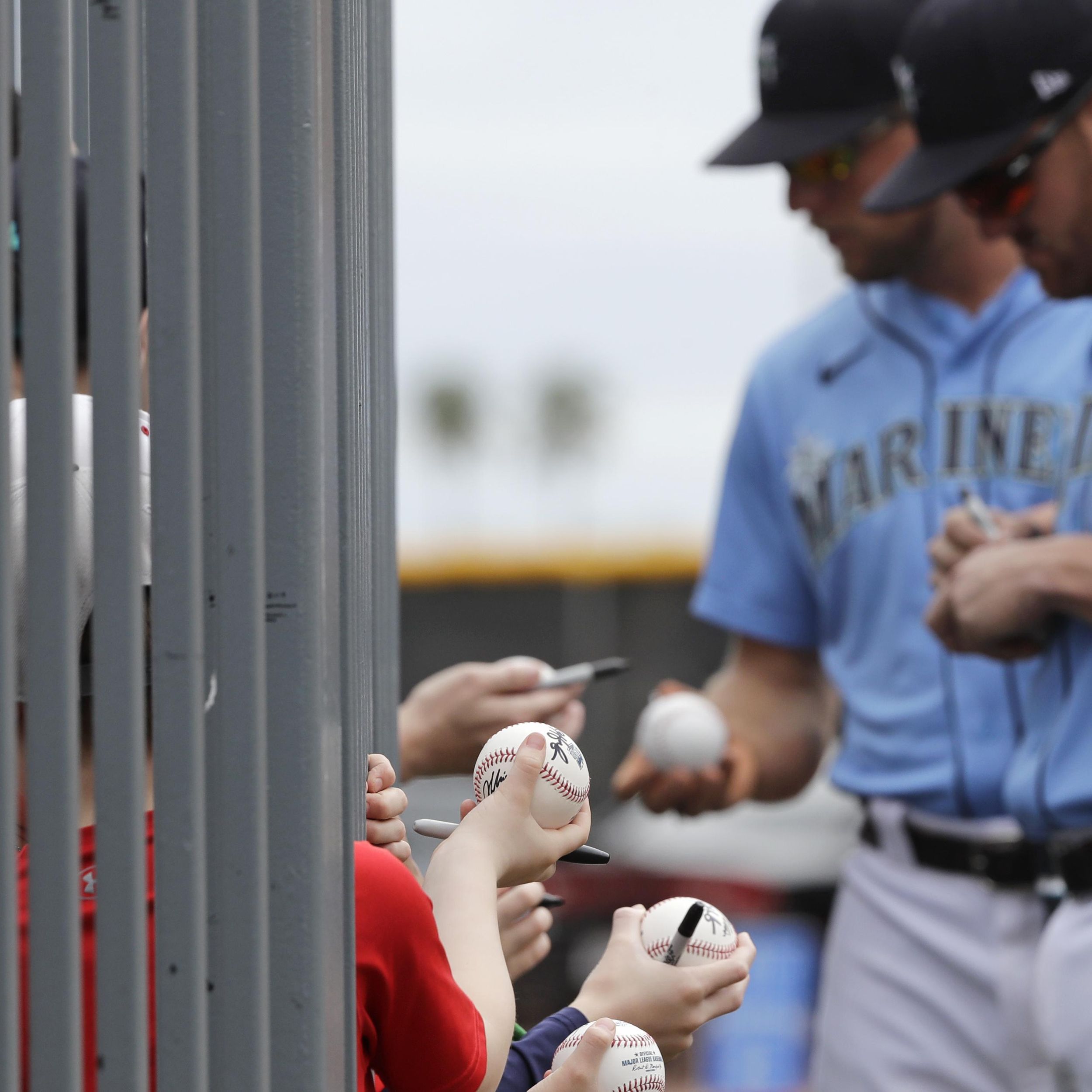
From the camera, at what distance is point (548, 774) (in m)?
1.26

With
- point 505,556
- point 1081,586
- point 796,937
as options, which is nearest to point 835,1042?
point 1081,586

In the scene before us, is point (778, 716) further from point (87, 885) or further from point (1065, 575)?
point (87, 885)

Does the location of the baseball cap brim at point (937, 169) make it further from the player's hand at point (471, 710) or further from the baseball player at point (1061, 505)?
the player's hand at point (471, 710)

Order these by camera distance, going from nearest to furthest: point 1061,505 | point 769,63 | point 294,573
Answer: point 294,573 → point 1061,505 → point 769,63

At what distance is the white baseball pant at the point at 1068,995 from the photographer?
248 cm

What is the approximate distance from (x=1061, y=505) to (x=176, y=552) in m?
2.11

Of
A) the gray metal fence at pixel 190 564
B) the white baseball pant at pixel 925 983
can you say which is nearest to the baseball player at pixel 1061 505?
the white baseball pant at pixel 925 983

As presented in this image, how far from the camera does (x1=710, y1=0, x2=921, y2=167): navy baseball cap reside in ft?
10.4

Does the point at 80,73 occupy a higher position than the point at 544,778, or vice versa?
the point at 80,73

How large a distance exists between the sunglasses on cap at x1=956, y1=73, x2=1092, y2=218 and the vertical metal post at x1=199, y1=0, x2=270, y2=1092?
191 centimetres

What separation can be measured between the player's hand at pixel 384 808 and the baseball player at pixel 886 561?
1684mm

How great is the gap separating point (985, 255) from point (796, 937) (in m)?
4.72

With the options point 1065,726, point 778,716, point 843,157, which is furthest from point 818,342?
point 1065,726

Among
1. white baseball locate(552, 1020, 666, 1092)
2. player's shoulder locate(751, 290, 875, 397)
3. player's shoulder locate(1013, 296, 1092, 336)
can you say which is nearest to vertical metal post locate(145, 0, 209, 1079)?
white baseball locate(552, 1020, 666, 1092)
